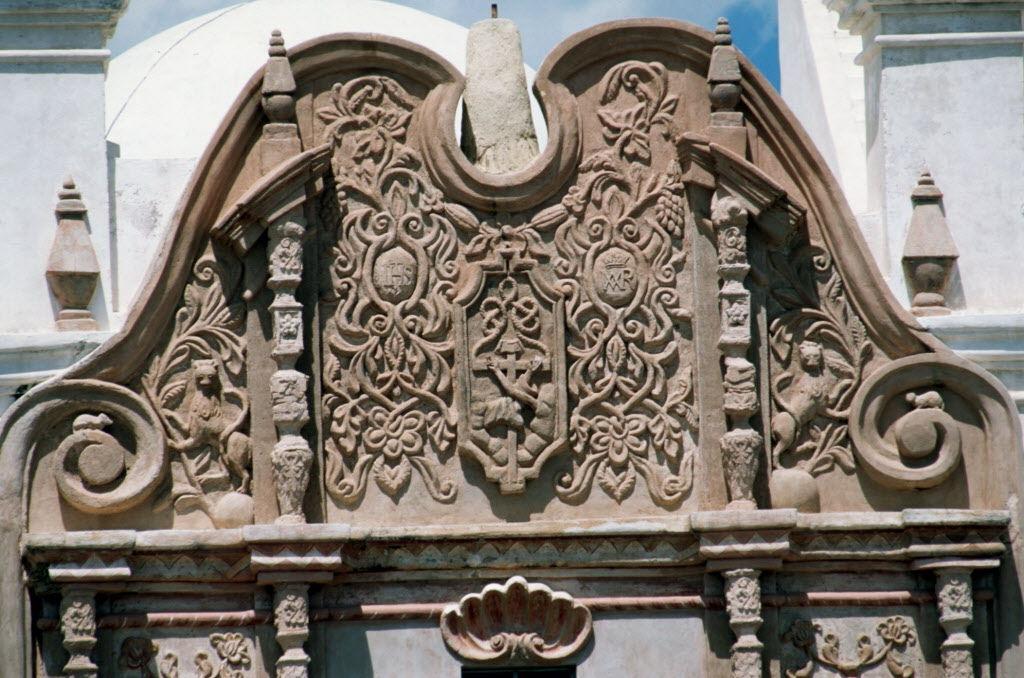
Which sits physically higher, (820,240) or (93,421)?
(820,240)

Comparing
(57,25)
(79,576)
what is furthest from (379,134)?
(79,576)

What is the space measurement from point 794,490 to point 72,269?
3.71 meters

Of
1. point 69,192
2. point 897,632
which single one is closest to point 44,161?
point 69,192

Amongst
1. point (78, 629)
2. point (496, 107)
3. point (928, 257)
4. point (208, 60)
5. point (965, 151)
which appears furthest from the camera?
point (208, 60)

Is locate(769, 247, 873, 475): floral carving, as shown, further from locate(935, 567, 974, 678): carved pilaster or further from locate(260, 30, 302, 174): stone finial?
locate(260, 30, 302, 174): stone finial

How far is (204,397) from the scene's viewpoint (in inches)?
485

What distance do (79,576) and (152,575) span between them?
1.23ft

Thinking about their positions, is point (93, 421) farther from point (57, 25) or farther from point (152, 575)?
point (57, 25)

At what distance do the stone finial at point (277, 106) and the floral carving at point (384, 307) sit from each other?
225mm

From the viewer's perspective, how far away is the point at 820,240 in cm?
1275

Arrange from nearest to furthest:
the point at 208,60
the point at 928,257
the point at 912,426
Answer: the point at 912,426 → the point at 928,257 → the point at 208,60

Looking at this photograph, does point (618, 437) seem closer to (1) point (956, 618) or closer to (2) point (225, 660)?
(1) point (956, 618)

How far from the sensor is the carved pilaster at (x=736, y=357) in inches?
485

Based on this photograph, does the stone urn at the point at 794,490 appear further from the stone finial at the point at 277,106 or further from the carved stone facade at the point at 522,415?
the stone finial at the point at 277,106
